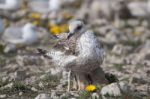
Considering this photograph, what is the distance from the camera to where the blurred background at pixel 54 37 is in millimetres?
11312

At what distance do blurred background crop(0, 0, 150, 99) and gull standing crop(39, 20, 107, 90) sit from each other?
0.58 m

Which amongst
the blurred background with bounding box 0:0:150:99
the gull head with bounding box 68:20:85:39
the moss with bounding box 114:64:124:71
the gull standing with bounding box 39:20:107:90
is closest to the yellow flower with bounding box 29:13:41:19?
the blurred background with bounding box 0:0:150:99

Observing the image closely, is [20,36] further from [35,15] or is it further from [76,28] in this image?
[76,28]

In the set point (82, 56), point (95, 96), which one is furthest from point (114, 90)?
point (82, 56)

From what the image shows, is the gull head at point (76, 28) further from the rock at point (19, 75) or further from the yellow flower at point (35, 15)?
the yellow flower at point (35, 15)

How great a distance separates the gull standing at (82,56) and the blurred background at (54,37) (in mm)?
575

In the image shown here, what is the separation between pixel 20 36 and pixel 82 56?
687cm

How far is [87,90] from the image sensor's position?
10.0 meters

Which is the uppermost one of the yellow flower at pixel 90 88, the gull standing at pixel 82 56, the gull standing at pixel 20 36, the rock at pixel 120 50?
the gull standing at pixel 20 36

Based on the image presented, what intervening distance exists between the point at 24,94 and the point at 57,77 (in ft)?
4.49

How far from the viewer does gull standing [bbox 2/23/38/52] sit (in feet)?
53.0

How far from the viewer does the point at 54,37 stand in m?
10.9

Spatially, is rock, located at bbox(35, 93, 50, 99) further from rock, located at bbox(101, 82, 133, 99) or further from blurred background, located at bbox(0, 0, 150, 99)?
rock, located at bbox(101, 82, 133, 99)

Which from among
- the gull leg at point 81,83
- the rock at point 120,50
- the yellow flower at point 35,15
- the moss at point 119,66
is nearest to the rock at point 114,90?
the gull leg at point 81,83
